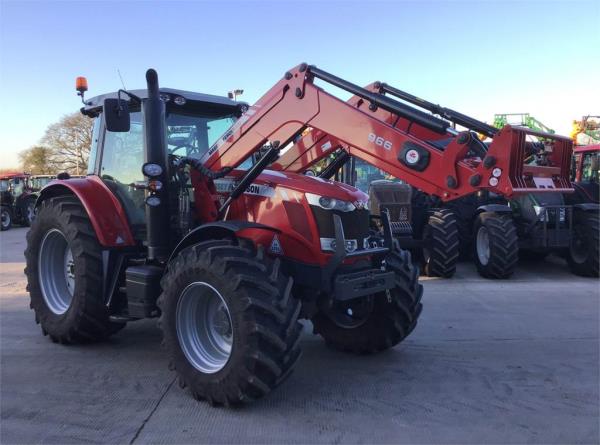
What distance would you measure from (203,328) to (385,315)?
1509mm

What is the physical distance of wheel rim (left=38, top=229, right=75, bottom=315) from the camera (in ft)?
16.0

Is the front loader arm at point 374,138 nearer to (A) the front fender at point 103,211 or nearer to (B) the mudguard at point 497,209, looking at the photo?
(A) the front fender at point 103,211

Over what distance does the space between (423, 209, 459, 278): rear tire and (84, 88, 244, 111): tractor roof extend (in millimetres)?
4543

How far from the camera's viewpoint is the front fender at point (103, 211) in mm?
4380

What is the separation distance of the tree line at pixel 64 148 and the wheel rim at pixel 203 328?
31.2 m

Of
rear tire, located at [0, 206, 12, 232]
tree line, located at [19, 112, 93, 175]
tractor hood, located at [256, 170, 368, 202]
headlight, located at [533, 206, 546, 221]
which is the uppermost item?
tree line, located at [19, 112, 93, 175]

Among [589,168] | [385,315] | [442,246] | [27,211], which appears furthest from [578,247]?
[27,211]

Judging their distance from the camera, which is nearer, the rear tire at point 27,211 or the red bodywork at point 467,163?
the red bodywork at point 467,163

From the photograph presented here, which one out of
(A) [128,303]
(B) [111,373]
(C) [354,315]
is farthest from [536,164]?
(B) [111,373]

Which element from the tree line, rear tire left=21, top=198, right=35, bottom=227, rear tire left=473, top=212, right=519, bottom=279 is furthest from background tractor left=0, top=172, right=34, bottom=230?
rear tire left=473, top=212, right=519, bottom=279

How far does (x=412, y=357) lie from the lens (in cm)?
434

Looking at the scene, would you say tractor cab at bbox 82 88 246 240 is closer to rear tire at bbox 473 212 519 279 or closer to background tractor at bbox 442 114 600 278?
rear tire at bbox 473 212 519 279

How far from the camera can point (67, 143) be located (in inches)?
1442

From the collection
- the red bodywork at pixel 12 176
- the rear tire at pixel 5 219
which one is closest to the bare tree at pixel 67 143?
the red bodywork at pixel 12 176
